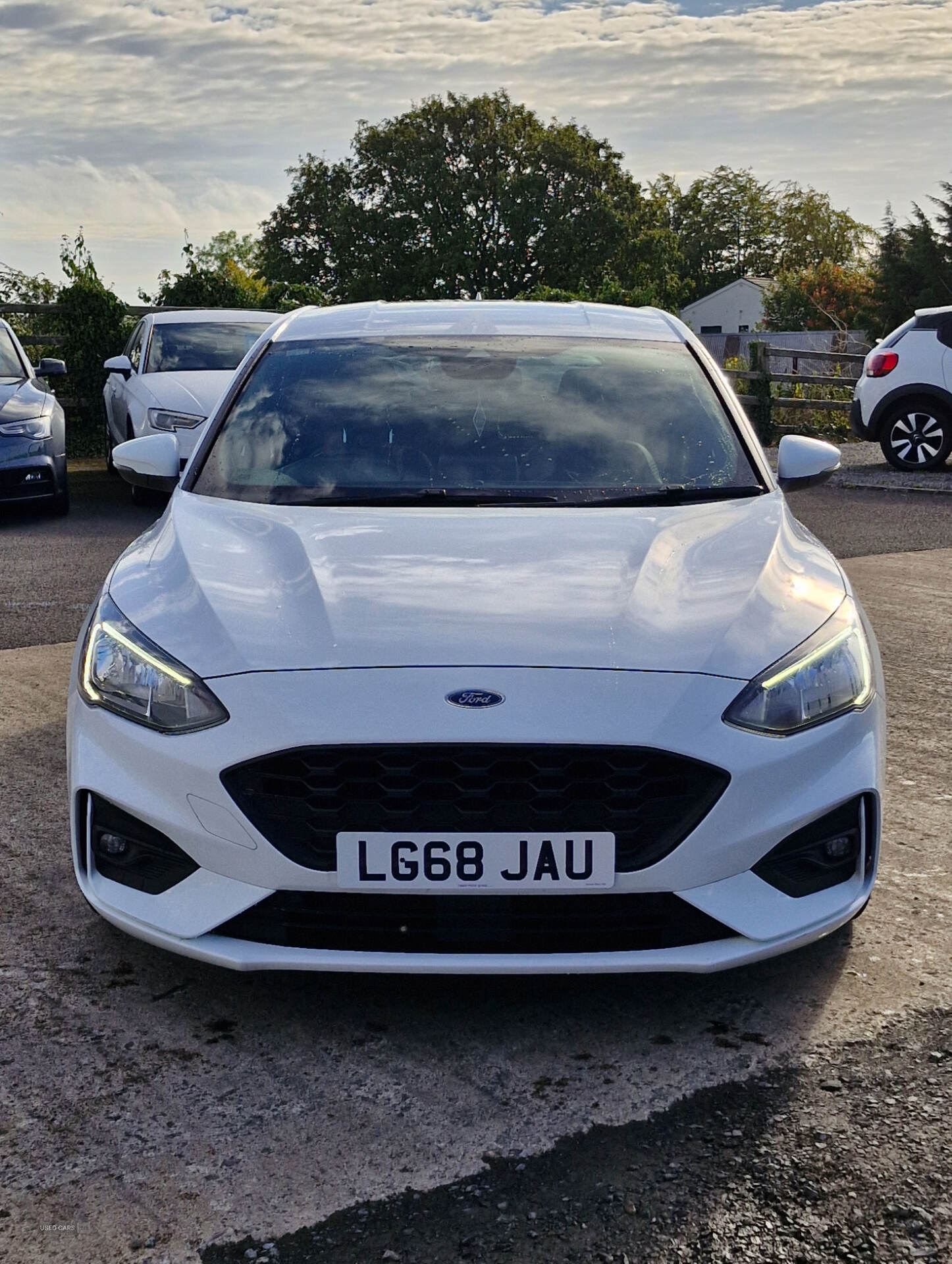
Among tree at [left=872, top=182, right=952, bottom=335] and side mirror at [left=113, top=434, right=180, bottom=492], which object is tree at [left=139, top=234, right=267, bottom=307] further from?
tree at [left=872, top=182, right=952, bottom=335]

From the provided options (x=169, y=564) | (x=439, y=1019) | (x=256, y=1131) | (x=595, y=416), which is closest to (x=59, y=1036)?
(x=256, y=1131)

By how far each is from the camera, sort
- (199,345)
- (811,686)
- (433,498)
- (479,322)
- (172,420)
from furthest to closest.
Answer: (199,345), (172,420), (479,322), (433,498), (811,686)

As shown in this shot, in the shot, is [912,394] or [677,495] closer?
[677,495]

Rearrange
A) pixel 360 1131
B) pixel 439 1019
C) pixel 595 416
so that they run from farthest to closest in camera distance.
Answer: pixel 595 416
pixel 439 1019
pixel 360 1131

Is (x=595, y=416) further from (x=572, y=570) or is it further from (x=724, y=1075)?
(x=724, y=1075)

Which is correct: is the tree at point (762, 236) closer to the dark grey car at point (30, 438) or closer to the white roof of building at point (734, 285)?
the white roof of building at point (734, 285)

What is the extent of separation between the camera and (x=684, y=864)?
2.80m

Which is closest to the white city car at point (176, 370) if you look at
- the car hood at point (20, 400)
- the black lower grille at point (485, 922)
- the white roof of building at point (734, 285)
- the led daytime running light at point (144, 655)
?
the car hood at point (20, 400)

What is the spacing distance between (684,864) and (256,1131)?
3.00 ft

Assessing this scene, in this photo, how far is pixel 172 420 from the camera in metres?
11.8

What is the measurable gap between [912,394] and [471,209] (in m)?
44.0

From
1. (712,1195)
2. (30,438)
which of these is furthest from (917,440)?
(712,1195)

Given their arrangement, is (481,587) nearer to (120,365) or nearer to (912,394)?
(120,365)

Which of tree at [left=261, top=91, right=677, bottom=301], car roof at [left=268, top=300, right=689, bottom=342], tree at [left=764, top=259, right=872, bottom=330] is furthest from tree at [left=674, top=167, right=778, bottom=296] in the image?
car roof at [left=268, top=300, right=689, bottom=342]
